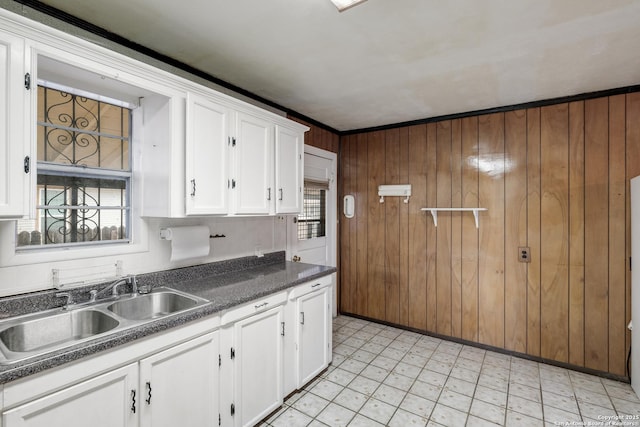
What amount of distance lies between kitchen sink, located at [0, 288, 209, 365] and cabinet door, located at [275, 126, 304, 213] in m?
1.09

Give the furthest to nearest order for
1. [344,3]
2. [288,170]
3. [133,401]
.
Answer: [288,170] < [344,3] < [133,401]

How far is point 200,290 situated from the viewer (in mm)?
2027

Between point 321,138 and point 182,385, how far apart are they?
295 centimetres

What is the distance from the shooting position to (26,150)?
51.5 inches

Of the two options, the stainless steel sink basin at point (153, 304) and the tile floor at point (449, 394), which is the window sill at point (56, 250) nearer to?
the stainless steel sink basin at point (153, 304)

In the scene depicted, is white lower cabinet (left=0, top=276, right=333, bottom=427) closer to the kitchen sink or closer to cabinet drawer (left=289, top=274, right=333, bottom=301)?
cabinet drawer (left=289, top=274, right=333, bottom=301)

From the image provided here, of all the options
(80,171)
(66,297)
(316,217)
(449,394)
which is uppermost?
(80,171)

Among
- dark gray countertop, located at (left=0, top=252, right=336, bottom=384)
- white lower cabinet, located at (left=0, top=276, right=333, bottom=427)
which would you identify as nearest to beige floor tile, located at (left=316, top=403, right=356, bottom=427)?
white lower cabinet, located at (left=0, top=276, right=333, bottom=427)

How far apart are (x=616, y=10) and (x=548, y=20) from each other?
0.99 ft

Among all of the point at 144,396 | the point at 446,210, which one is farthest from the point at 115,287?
the point at 446,210

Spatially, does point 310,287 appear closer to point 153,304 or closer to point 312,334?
point 312,334

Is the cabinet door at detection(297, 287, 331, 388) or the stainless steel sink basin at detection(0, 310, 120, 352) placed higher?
the stainless steel sink basin at detection(0, 310, 120, 352)

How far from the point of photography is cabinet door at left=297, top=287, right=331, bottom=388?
238cm

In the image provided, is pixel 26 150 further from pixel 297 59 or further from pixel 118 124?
pixel 297 59
